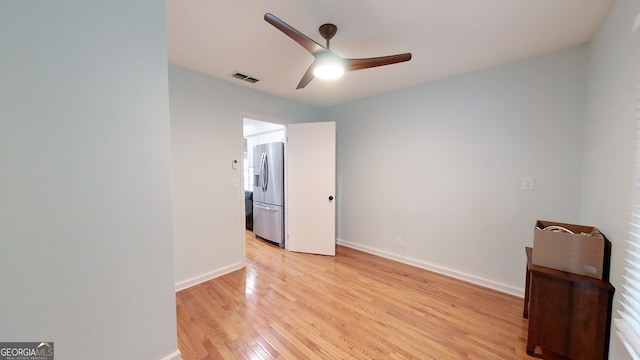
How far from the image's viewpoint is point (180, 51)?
205cm

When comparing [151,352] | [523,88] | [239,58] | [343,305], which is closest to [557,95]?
[523,88]

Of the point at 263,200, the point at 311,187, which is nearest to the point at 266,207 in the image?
the point at 263,200

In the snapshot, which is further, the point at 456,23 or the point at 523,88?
the point at 523,88

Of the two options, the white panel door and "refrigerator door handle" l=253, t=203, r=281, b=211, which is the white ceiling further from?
"refrigerator door handle" l=253, t=203, r=281, b=211

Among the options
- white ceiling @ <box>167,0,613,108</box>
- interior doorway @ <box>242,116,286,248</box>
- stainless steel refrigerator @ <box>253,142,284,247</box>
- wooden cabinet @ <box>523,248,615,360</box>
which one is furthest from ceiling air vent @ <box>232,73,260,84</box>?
wooden cabinet @ <box>523,248,615,360</box>

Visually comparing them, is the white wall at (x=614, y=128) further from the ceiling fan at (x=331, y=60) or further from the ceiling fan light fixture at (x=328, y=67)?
the ceiling fan light fixture at (x=328, y=67)

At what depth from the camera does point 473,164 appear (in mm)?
2523

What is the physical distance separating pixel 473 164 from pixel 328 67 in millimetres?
2011

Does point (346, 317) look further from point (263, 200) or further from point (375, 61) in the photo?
point (263, 200)

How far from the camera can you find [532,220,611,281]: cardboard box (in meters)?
1.36

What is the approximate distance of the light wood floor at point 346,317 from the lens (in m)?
1.59

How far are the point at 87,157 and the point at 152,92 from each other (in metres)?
0.49

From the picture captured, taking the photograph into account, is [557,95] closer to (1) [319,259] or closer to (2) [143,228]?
(1) [319,259]

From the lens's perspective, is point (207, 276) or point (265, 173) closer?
point (207, 276)
